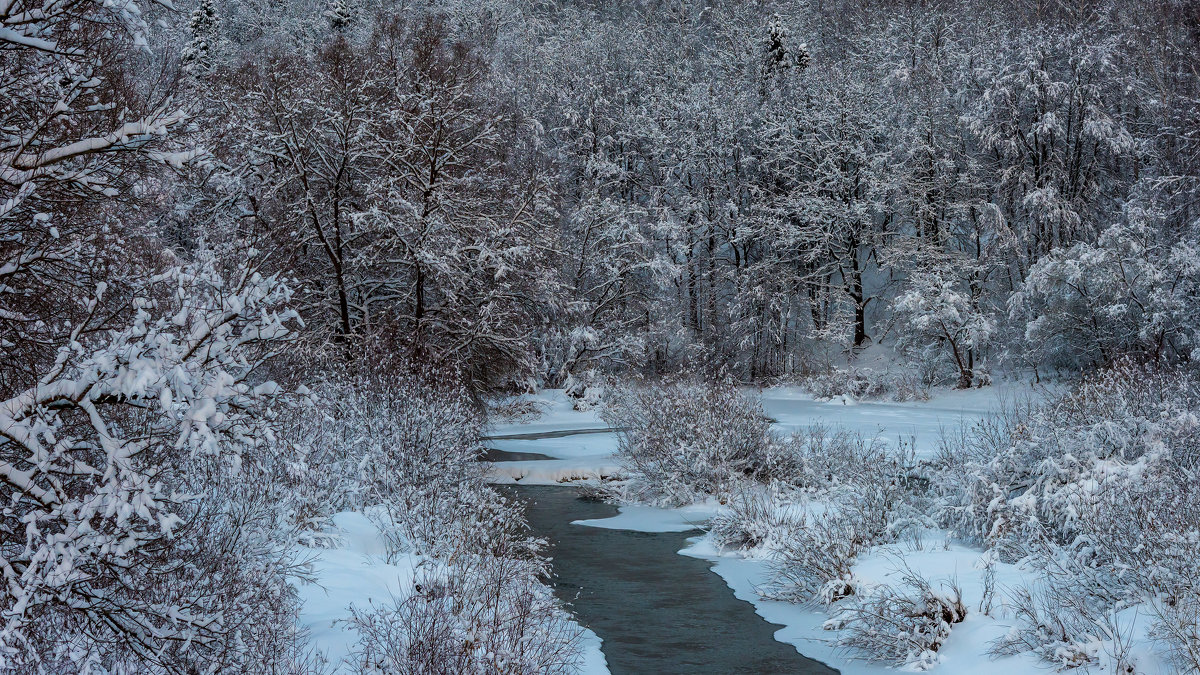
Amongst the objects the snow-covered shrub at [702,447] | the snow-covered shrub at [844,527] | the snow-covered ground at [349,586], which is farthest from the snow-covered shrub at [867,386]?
the snow-covered ground at [349,586]

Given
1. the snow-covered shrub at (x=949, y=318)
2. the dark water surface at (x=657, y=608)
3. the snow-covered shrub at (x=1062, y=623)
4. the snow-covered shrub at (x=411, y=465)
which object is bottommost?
the dark water surface at (x=657, y=608)

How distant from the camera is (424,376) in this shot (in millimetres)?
13500

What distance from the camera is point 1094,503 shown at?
9.33 m

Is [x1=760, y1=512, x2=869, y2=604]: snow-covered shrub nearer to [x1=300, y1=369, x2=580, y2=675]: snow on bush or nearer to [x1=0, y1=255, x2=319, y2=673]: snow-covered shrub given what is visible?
[x1=300, y1=369, x2=580, y2=675]: snow on bush

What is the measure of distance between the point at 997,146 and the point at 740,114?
1046 cm

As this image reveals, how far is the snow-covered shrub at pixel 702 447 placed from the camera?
1642 cm

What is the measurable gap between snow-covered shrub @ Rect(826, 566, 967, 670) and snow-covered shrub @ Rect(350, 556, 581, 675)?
2786mm

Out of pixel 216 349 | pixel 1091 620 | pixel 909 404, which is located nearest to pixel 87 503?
pixel 216 349

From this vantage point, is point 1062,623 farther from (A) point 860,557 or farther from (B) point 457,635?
(B) point 457,635

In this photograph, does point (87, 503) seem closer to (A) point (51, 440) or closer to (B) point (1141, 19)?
(A) point (51, 440)

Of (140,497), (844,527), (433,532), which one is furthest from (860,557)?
(140,497)

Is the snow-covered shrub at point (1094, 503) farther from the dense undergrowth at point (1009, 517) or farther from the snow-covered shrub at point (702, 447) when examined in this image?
the snow-covered shrub at point (702, 447)

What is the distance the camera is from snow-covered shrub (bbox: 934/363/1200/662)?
7680 millimetres

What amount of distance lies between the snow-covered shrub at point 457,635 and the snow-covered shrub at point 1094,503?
13.2ft
